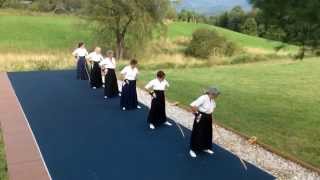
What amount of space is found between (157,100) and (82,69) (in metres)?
7.86

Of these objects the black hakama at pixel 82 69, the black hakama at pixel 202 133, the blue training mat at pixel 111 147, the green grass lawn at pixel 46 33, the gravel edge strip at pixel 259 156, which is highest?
the green grass lawn at pixel 46 33

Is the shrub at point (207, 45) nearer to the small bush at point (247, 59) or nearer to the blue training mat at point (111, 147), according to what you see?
the small bush at point (247, 59)

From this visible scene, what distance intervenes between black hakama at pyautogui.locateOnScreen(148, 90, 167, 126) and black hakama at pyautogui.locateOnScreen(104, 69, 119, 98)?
352 centimetres

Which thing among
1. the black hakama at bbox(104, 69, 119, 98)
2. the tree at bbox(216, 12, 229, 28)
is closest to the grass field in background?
the black hakama at bbox(104, 69, 119, 98)

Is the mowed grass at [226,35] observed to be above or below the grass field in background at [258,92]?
above

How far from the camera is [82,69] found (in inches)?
696

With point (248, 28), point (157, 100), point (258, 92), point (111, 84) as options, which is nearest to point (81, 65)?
point (111, 84)

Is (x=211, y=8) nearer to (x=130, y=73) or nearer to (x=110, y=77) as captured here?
(x=110, y=77)

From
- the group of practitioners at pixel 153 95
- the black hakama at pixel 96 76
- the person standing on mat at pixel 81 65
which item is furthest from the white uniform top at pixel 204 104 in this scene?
the person standing on mat at pixel 81 65

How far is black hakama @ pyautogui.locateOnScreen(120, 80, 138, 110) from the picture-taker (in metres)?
12.3

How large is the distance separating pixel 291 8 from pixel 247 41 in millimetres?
41819

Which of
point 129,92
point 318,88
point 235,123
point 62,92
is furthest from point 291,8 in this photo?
point 318,88

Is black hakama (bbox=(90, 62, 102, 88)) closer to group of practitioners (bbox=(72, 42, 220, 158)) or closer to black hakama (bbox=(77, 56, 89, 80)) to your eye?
group of practitioners (bbox=(72, 42, 220, 158))

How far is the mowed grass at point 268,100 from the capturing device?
406 inches
